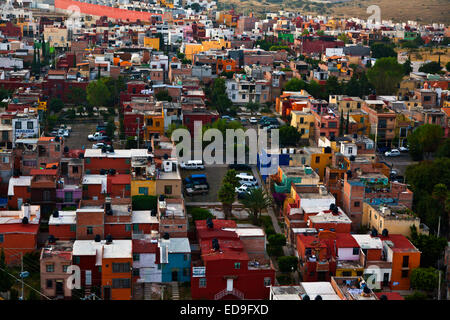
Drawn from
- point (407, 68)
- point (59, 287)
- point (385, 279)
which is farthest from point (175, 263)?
point (407, 68)

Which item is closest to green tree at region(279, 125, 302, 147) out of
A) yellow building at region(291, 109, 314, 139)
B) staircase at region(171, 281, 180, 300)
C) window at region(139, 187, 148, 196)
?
yellow building at region(291, 109, 314, 139)

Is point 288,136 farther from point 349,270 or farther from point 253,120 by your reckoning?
point 349,270

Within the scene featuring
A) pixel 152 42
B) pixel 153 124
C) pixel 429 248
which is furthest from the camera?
pixel 152 42

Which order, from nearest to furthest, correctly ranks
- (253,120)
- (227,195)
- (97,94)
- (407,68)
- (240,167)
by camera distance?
(227,195) < (240,167) < (253,120) < (97,94) < (407,68)

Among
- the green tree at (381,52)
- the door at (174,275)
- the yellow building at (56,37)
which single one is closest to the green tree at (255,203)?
the door at (174,275)

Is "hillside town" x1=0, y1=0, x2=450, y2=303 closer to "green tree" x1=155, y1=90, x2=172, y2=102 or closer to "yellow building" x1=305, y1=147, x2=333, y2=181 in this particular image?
"yellow building" x1=305, y1=147, x2=333, y2=181

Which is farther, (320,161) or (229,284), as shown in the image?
(320,161)

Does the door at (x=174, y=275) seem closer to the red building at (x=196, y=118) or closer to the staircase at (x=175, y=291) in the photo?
the staircase at (x=175, y=291)
